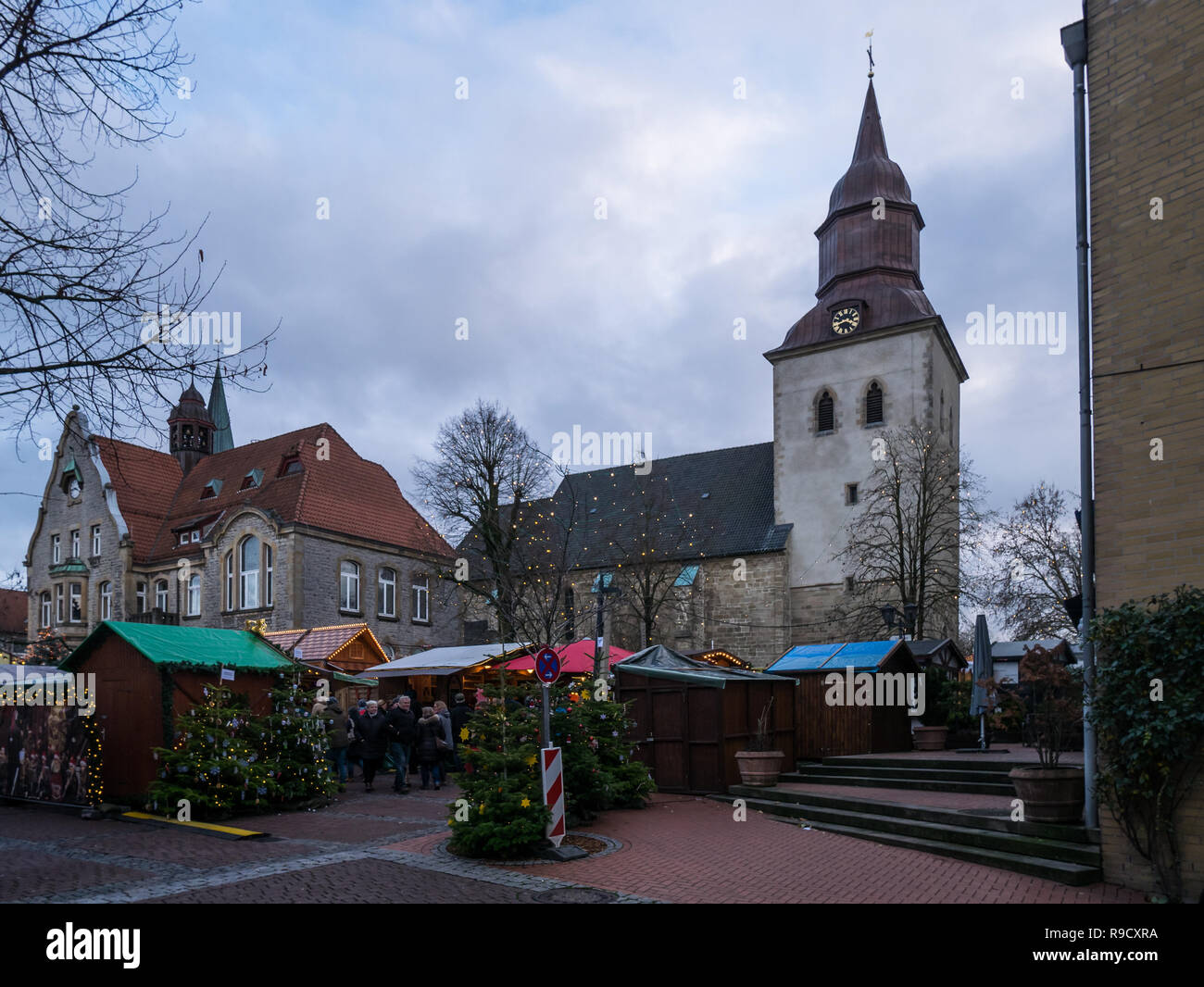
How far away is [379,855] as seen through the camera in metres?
10.7

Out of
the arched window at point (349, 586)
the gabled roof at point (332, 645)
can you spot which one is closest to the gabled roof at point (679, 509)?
the arched window at point (349, 586)

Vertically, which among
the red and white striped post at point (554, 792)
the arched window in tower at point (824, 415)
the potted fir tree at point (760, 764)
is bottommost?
the potted fir tree at point (760, 764)

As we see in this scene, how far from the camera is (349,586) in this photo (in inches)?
1524

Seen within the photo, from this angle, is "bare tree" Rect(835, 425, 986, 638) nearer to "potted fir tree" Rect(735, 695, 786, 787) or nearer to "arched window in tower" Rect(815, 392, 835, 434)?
"arched window in tower" Rect(815, 392, 835, 434)

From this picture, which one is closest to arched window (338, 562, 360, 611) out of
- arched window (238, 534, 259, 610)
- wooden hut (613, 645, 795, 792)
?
arched window (238, 534, 259, 610)

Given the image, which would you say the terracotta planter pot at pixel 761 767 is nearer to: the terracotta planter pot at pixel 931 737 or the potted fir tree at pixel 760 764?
the potted fir tree at pixel 760 764

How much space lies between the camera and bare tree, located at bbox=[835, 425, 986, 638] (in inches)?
1247

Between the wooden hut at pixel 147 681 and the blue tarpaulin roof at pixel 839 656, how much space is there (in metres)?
9.95

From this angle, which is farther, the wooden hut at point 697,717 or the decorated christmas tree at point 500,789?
the wooden hut at point 697,717

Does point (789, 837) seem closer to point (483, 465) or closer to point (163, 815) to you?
point (163, 815)

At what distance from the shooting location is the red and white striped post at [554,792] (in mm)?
10828

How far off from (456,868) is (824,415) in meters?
35.3
